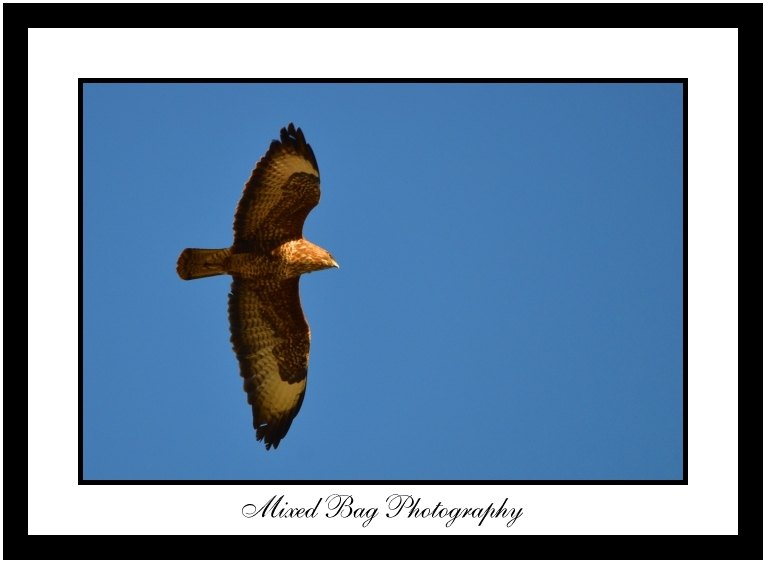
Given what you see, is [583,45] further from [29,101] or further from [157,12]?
[29,101]

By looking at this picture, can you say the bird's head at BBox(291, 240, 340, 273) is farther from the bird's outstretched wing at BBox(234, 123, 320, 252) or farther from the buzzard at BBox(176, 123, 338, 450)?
the bird's outstretched wing at BBox(234, 123, 320, 252)

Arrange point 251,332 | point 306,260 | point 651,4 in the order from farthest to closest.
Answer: point 251,332 < point 306,260 < point 651,4

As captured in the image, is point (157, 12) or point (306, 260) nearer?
point (157, 12)

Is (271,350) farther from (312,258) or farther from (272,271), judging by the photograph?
(312,258)
